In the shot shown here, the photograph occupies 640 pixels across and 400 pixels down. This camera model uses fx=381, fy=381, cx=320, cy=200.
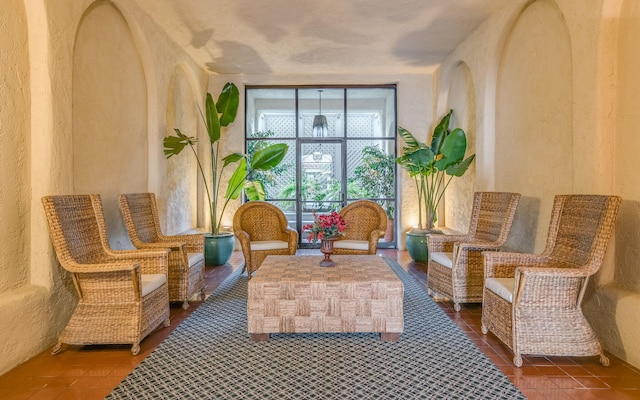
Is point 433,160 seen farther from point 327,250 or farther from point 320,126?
point 327,250

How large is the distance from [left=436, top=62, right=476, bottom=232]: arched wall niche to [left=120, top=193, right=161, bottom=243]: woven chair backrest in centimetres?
415

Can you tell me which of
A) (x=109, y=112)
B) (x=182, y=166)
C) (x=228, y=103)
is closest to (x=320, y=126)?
(x=228, y=103)

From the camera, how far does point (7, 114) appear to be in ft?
8.60

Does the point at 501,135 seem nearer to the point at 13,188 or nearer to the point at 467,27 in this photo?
the point at 467,27

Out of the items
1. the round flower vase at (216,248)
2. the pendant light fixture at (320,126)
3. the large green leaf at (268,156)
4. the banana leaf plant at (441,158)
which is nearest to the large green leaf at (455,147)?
the banana leaf plant at (441,158)

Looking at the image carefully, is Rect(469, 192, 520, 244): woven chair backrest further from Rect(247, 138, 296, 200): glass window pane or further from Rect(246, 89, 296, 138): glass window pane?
Rect(246, 89, 296, 138): glass window pane

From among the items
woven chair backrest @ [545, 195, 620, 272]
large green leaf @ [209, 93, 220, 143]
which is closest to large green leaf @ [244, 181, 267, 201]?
large green leaf @ [209, 93, 220, 143]

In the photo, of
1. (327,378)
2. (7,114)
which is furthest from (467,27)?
(7,114)

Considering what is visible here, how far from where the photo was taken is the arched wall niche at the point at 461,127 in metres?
5.48

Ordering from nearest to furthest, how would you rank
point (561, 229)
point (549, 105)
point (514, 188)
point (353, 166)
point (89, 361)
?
point (89, 361)
point (561, 229)
point (549, 105)
point (514, 188)
point (353, 166)

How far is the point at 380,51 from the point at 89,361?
5.22m

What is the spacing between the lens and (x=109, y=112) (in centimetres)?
392

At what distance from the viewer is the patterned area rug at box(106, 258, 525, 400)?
216 cm

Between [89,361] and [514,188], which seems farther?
[514,188]
